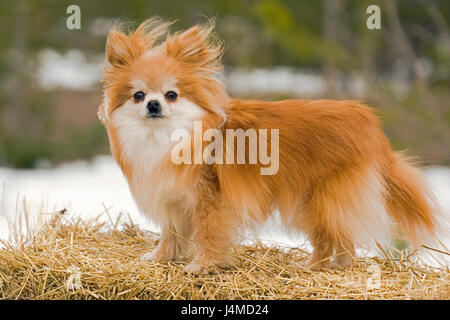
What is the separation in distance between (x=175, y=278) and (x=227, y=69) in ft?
27.2

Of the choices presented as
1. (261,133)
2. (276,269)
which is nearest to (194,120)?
(261,133)

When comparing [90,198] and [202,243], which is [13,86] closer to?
[90,198]

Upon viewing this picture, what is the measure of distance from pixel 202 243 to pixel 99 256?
0.60 meters

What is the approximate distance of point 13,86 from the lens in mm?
9984

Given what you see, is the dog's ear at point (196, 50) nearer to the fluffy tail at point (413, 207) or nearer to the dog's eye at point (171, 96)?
the dog's eye at point (171, 96)

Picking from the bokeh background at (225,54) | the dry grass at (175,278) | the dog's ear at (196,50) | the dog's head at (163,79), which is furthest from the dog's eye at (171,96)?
the bokeh background at (225,54)

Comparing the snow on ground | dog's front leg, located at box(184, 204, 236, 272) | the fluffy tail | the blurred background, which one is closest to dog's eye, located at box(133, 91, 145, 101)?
dog's front leg, located at box(184, 204, 236, 272)

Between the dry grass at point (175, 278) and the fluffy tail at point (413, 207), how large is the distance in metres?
0.19

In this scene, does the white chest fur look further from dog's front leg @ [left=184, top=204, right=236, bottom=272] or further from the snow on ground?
the snow on ground

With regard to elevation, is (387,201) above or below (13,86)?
below

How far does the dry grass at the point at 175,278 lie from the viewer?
2.64m

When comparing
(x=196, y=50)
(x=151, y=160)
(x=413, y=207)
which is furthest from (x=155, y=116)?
(x=413, y=207)

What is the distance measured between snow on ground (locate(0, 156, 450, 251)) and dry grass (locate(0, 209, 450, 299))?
15.1 inches
